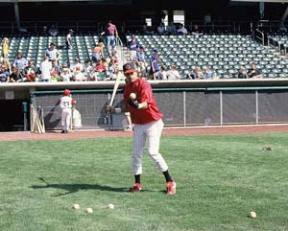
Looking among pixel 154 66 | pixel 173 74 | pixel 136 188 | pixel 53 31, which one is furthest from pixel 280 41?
pixel 136 188

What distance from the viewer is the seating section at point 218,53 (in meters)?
26.7

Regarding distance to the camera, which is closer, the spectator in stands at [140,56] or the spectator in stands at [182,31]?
the spectator in stands at [140,56]

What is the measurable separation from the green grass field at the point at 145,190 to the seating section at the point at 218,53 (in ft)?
40.0

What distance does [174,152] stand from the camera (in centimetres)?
1397

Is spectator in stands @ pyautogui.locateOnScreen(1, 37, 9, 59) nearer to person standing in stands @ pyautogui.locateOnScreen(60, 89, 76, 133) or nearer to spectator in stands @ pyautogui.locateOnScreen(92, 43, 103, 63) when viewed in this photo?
spectator in stands @ pyautogui.locateOnScreen(92, 43, 103, 63)

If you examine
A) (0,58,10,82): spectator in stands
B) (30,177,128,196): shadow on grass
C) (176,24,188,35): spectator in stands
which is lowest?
(30,177,128,196): shadow on grass

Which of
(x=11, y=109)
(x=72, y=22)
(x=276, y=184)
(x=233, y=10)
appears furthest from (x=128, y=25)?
(x=276, y=184)

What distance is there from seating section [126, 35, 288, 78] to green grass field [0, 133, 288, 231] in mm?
12184

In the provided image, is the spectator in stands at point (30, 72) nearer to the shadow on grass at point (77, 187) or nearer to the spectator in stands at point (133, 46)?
the spectator in stands at point (133, 46)

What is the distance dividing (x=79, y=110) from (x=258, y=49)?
10761 millimetres

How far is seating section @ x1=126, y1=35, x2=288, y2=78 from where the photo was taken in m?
26.7

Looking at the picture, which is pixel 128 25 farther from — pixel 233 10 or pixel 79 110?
pixel 79 110

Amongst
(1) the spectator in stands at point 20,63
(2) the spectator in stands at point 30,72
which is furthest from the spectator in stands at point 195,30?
(1) the spectator in stands at point 20,63

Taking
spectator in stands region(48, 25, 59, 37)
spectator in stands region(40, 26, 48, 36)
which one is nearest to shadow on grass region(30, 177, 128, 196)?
spectator in stands region(48, 25, 59, 37)
